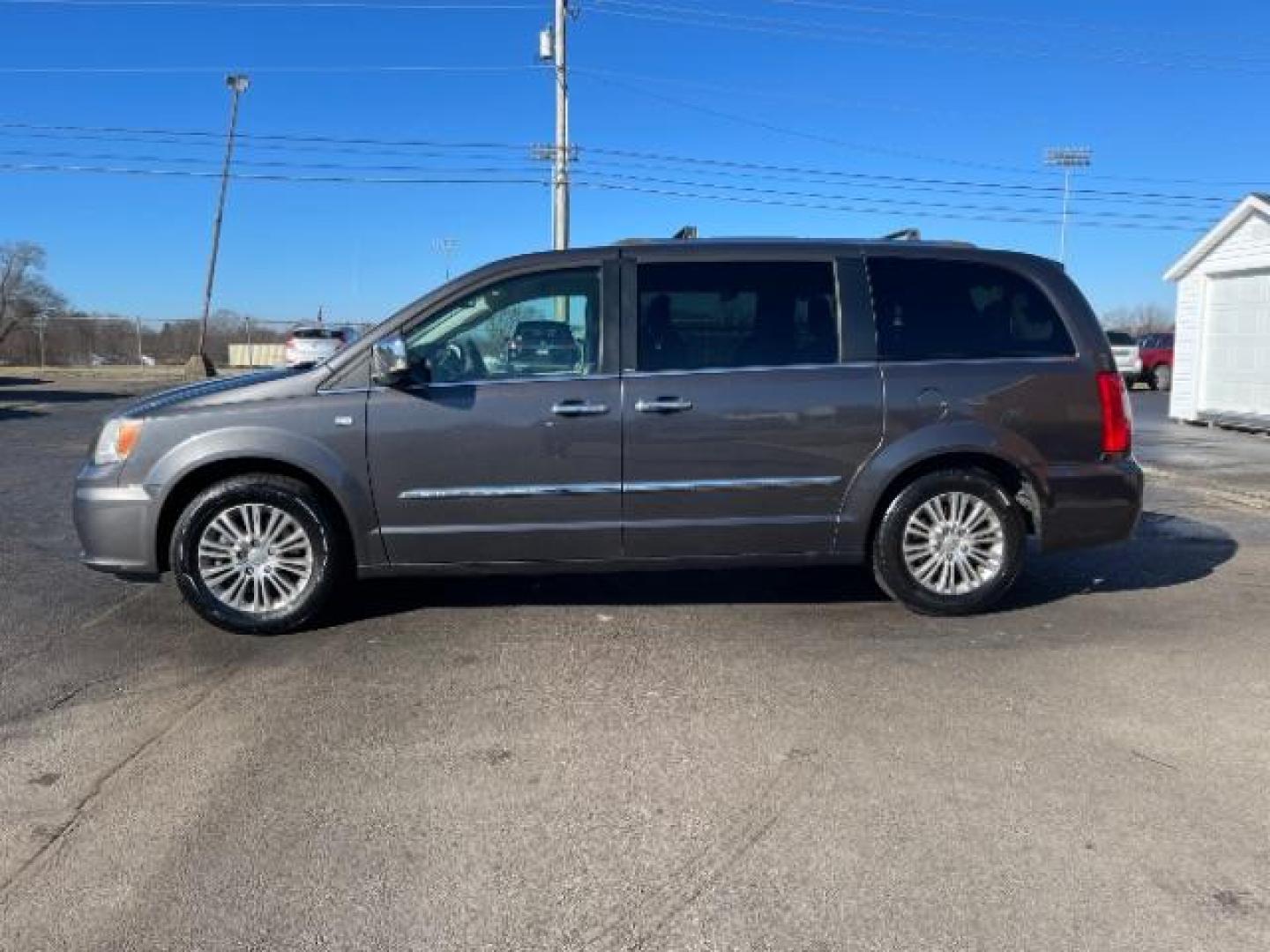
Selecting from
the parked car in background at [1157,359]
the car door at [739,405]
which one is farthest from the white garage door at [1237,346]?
the car door at [739,405]

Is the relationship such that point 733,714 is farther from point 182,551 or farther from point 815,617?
point 182,551

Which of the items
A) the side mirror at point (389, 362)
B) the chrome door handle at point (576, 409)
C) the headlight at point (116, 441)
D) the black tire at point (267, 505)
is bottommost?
the black tire at point (267, 505)

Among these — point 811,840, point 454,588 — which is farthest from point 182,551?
point 811,840

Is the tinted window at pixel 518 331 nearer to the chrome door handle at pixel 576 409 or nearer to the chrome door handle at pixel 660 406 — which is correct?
the chrome door handle at pixel 576 409

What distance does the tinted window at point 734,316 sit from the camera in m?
5.22

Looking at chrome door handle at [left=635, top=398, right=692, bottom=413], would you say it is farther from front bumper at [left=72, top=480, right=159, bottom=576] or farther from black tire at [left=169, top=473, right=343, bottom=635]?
front bumper at [left=72, top=480, right=159, bottom=576]

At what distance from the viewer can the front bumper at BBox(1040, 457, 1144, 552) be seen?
214 inches

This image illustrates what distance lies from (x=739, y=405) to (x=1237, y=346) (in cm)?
1489

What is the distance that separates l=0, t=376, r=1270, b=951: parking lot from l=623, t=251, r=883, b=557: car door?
1.76ft

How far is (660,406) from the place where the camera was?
511 centimetres

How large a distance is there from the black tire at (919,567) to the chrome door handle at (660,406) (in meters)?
1.27

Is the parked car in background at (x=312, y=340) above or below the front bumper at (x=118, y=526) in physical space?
above

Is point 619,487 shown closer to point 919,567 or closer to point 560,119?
point 919,567

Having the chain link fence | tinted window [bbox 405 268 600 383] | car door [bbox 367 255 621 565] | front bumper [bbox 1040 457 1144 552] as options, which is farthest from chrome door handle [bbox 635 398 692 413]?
the chain link fence
